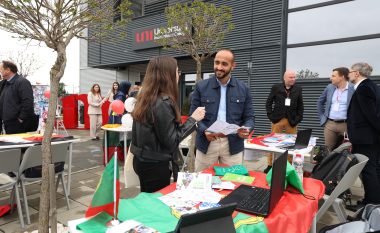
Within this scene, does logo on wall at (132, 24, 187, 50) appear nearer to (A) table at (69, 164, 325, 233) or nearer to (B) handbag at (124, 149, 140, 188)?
(B) handbag at (124, 149, 140, 188)

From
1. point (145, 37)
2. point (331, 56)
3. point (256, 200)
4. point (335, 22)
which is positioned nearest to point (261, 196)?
point (256, 200)

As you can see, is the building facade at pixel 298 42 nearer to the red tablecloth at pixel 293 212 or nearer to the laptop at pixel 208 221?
the red tablecloth at pixel 293 212

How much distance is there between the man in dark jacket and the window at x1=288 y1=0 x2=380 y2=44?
250 inches

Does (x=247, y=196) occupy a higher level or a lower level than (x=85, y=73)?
lower

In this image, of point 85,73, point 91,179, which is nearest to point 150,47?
point 85,73

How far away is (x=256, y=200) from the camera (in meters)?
1.76

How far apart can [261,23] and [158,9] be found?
14.3 feet

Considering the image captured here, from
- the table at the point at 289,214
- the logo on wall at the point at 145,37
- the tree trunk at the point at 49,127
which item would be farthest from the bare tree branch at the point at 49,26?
the logo on wall at the point at 145,37

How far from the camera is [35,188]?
445cm

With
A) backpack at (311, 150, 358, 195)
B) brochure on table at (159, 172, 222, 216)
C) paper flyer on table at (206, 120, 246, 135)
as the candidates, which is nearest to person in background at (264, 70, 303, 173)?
backpack at (311, 150, 358, 195)

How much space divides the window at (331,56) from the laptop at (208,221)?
6.93 m

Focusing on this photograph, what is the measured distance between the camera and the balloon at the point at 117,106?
5.88 m

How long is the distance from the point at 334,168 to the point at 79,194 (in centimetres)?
333

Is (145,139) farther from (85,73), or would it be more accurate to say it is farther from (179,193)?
(85,73)
